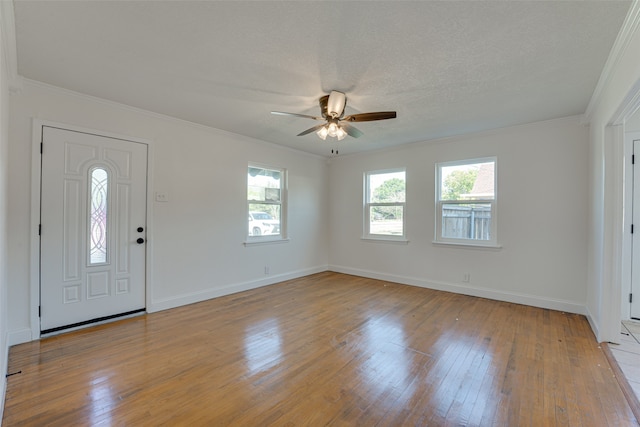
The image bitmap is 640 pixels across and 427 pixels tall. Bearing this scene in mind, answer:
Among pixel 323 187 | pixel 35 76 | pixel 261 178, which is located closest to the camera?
pixel 35 76

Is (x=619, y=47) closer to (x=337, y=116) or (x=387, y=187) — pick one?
(x=337, y=116)

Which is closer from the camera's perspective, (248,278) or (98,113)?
(98,113)

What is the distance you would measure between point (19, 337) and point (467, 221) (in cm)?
551


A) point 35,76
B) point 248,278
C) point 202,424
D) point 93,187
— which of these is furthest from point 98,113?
point 202,424

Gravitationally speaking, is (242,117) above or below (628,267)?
above

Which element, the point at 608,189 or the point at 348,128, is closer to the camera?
the point at 608,189

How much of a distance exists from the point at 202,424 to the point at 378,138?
4.11 m

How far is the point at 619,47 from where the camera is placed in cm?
203

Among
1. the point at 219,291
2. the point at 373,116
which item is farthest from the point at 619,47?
the point at 219,291

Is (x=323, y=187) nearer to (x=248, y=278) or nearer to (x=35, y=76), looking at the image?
(x=248, y=278)

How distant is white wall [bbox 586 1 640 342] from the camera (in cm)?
217

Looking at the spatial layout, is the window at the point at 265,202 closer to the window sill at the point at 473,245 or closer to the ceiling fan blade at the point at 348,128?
the ceiling fan blade at the point at 348,128

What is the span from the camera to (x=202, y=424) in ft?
5.50

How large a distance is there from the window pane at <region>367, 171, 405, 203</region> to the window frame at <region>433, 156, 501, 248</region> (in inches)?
25.7
